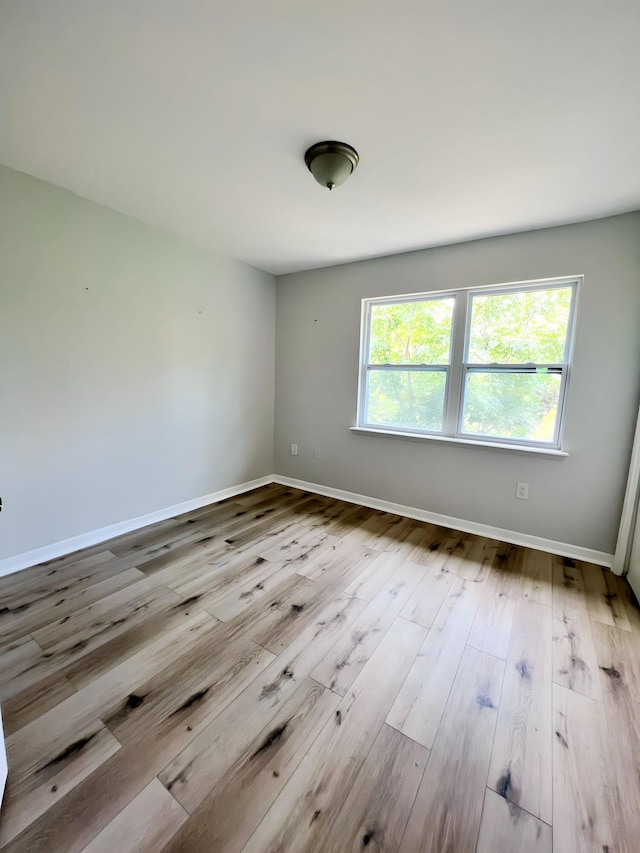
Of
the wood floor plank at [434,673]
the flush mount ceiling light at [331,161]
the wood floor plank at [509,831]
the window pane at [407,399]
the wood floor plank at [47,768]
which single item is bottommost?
the wood floor plank at [434,673]

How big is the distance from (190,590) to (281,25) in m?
2.56

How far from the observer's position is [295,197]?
7.00 ft

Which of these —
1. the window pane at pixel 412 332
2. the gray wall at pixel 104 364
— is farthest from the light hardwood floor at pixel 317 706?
→ the window pane at pixel 412 332

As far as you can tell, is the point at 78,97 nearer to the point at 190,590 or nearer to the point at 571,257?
the point at 190,590

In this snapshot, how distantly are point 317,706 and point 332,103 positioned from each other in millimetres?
2478

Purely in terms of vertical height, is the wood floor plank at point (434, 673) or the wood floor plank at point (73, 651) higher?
the wood floor plank at point (73, 651)

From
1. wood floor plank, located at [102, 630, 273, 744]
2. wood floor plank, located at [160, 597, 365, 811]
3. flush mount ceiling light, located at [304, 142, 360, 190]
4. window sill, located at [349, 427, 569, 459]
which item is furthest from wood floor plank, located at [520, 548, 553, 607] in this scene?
flush mount ceiling light, located at [304, 142, 360, 190]

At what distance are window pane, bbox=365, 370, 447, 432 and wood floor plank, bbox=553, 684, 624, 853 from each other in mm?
2050

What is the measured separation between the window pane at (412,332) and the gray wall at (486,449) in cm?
18

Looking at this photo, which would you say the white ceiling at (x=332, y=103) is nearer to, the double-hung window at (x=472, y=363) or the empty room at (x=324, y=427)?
the empty room at (x=324, y=427)

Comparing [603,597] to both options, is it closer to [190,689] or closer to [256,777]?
[256,777]

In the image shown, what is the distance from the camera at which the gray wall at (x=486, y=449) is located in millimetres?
2299

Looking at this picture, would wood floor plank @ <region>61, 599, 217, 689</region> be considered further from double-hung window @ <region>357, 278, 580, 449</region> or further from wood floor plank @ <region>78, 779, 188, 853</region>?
double-hung window @ <region>357, 278, 580, 449</region>

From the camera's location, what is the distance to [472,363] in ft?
9.33
